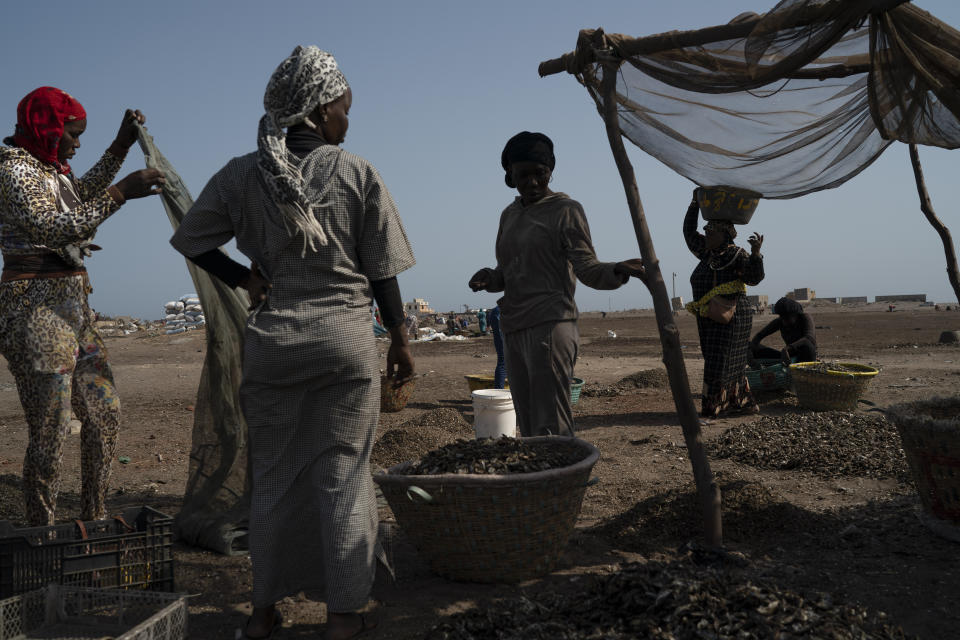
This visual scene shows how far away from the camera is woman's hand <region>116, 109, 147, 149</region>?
372cm

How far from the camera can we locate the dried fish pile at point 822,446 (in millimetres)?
4723

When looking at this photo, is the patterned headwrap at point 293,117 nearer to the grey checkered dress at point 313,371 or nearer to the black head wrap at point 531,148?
the grey checkered dress at point 313,371

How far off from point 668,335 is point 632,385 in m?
6.89

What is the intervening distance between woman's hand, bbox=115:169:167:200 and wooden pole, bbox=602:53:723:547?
223cm

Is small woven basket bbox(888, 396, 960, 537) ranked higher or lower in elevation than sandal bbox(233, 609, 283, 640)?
higher

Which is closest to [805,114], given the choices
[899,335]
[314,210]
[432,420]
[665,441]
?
[314,210]

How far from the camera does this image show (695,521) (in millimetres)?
3590

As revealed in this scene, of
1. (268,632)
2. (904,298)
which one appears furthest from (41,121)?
(904,298)

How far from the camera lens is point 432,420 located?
701cm

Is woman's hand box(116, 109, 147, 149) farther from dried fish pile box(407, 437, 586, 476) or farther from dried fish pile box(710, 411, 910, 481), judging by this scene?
dried fish pile box(710, 411, 910, 481)

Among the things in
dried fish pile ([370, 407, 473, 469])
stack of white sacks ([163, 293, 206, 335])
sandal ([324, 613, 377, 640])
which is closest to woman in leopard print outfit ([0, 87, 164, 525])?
sandal ([324, 613, 377, 640])

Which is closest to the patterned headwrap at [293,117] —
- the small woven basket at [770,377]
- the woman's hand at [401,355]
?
the woman's hand at [401,355]

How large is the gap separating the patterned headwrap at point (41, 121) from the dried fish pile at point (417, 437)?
9.75 ft

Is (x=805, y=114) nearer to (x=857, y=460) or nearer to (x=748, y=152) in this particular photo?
(x=748, y=152)
